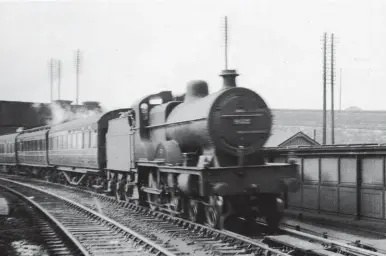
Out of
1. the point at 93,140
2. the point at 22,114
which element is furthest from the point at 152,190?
the point at 22,114

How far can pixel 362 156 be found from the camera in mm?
12469

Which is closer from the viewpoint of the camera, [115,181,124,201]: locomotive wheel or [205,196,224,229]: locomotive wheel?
[205,196,224,229]: locomotive wheel

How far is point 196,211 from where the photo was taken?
1109 cm

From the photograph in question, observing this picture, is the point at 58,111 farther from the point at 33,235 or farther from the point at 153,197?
the point at 33,235

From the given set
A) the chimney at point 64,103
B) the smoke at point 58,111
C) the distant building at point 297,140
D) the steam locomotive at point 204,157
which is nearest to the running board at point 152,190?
the steam locomotive at point 204,157

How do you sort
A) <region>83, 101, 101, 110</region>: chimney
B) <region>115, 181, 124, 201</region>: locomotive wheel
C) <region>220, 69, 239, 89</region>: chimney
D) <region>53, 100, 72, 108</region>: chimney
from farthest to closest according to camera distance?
<region>53, 100, 72, 108</region>: chimney → <region>83, 101, 101, 110</region>: chimney → <region>115, 181, 124, 201</region>: locomotive wheel → <region>220, 69, 239, 89</region>: chimney

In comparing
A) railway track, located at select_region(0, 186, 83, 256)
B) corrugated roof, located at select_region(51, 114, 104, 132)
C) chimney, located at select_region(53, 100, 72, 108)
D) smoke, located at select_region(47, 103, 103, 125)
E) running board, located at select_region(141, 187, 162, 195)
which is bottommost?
railway track, located at select_region(0, 186, 83, 256)

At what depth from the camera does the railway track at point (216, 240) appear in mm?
7906

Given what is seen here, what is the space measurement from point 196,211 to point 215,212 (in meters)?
0.91

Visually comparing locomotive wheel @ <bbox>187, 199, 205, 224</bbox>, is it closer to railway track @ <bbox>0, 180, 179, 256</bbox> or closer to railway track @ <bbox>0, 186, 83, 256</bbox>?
railway track @ <bbox>0, 180, 179, 256</bbox>

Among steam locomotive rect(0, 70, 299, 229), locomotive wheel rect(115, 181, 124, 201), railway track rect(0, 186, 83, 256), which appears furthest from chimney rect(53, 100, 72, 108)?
steam locomotive rect(0, 70, 299, 229)

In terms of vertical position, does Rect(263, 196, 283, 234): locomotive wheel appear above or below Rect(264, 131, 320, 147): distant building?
below

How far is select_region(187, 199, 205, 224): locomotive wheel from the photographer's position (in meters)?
11.1

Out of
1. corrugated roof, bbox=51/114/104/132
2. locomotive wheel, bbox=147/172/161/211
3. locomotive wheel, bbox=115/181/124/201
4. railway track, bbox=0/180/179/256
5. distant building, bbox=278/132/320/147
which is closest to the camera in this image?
railway track, bbox=0/180/179/256
